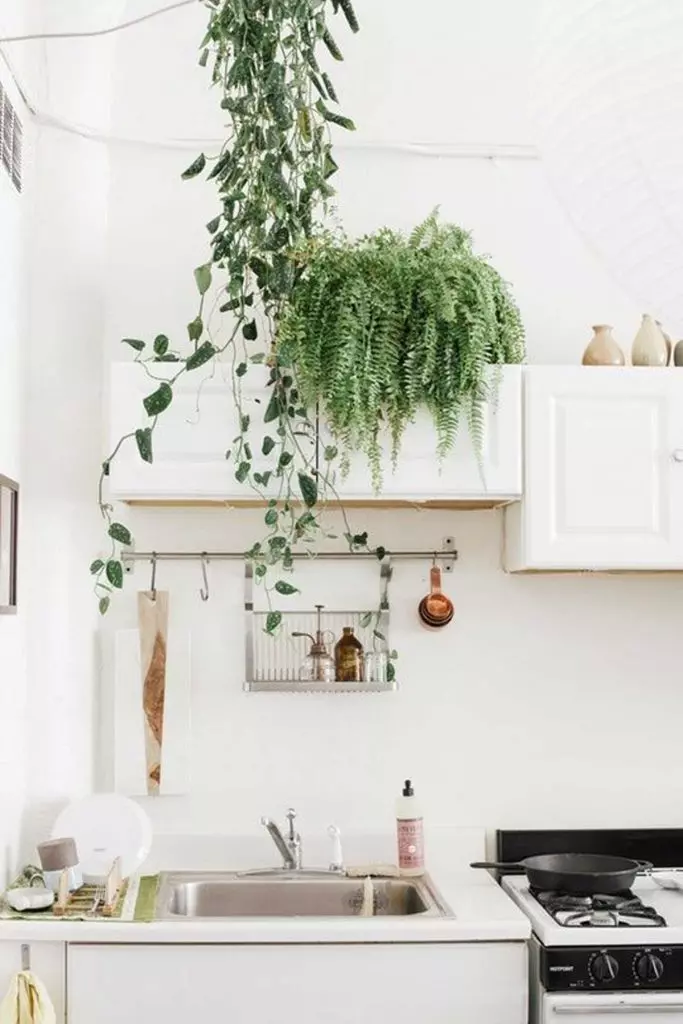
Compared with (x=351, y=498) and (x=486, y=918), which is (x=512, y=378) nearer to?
(x=351, y=498)

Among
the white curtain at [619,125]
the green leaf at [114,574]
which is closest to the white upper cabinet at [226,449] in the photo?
the green leaf at [114,574]

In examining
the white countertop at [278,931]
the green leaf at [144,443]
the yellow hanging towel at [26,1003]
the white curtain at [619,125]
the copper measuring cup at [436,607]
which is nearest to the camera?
the white curtain at [619,125]

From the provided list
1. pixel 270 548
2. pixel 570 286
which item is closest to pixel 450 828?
pixel 270 548

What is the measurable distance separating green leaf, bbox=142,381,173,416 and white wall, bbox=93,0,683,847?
529mm

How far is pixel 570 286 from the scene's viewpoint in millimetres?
3594

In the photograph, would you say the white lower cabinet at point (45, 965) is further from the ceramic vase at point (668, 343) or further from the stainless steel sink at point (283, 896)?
the ceramic vase at point (668, 343)

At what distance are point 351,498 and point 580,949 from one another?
43.7 inches

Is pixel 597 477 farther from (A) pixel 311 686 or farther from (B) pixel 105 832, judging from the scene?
(B) pixel 105 832

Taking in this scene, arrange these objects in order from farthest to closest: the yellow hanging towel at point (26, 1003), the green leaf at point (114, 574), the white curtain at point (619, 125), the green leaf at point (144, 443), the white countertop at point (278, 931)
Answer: the green leaf at point (114, 574) → the green leaf at point (144, 443) → the white countertop at point (278, 931) → the yellow hanging towel at point (26, 1003) → the white curtain at point (619, 125)

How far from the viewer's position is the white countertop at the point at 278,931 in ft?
9.04

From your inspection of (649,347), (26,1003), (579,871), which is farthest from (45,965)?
(649,347)

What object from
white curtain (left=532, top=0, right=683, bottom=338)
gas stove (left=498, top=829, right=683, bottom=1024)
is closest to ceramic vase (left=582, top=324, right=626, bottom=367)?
gas stove (left=498, top=829, right=683, bottom=1024)

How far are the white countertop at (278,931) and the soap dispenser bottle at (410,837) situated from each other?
40 cm

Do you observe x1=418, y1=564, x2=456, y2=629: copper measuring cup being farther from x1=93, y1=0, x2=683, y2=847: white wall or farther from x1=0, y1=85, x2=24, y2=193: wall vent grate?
x1=0, y1=85, x2=24, y2=193: wall vent grate
